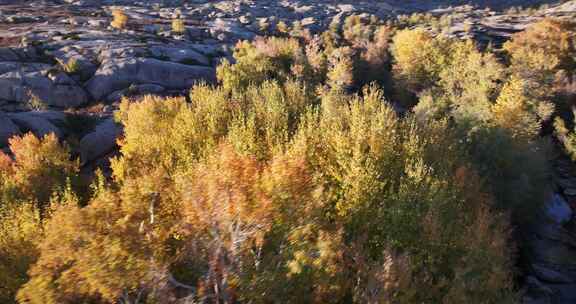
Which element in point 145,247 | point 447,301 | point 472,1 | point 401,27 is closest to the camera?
point 145,247

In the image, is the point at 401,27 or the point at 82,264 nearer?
the point at 82,264

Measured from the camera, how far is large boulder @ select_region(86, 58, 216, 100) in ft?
198

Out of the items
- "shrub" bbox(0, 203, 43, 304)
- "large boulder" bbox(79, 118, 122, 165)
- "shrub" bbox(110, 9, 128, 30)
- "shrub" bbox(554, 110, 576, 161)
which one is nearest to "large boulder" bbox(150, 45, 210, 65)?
"shrub" bbox(110, 9, 128, 30)

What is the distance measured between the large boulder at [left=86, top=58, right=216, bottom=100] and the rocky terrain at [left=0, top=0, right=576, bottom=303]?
17cm

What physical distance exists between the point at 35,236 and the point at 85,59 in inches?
2276

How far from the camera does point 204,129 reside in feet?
104

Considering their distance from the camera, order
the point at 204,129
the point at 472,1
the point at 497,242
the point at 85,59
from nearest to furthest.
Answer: the point at 497,242 → the point at 204,129 → the point at 85,59 → the point at 472,1

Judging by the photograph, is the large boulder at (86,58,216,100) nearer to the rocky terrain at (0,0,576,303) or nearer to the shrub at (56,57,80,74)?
the rocky terrain at (0,0,576,303)

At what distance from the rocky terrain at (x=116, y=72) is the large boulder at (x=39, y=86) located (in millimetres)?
138

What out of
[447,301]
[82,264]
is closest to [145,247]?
[82,264]

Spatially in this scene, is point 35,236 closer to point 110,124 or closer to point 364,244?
point 364,244

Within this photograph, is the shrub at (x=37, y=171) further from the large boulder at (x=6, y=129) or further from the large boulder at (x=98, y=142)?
the large boulder at (x=6, y=129)

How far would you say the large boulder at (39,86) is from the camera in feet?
174

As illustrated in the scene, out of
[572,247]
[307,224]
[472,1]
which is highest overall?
[472,1]
